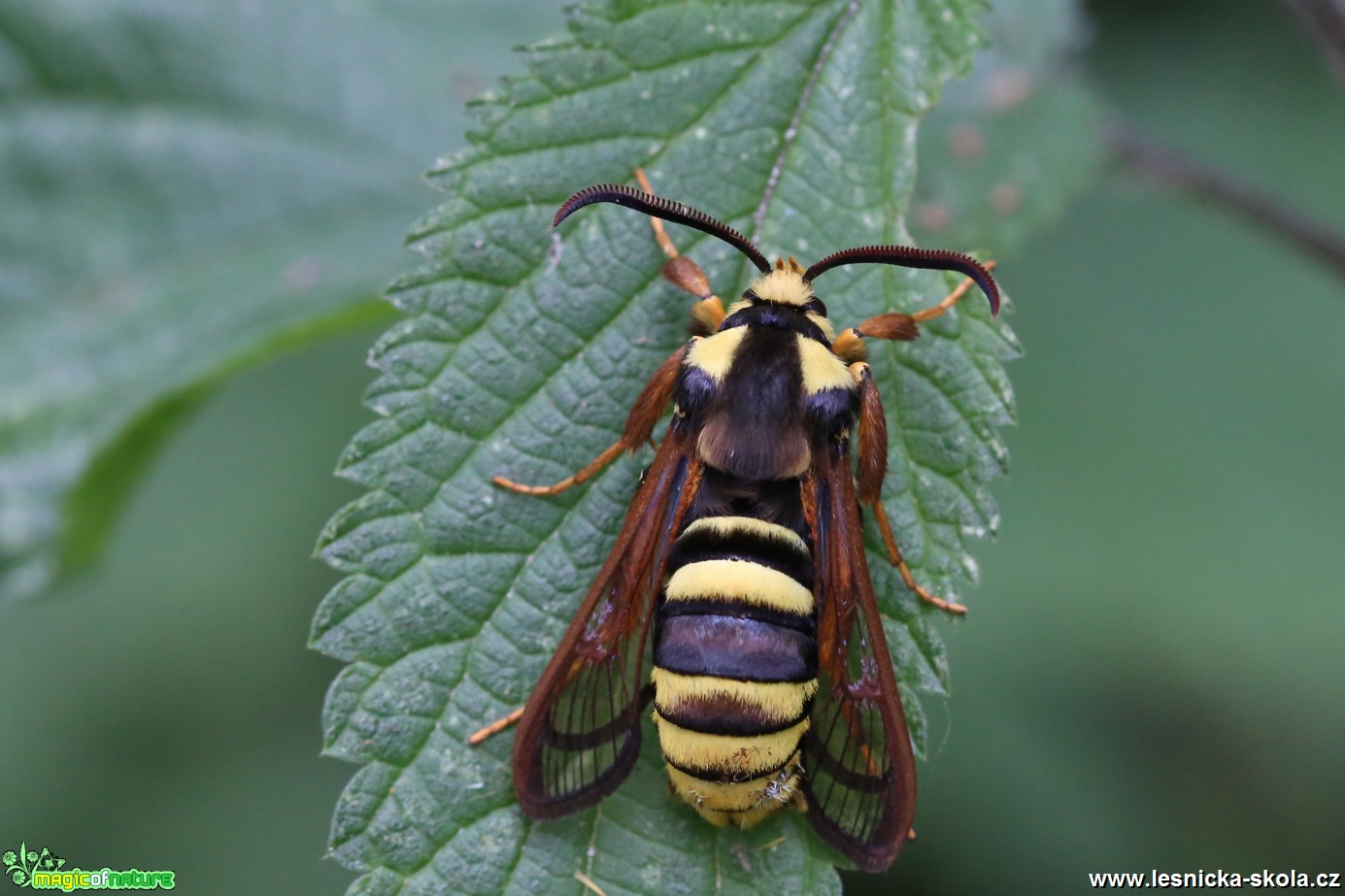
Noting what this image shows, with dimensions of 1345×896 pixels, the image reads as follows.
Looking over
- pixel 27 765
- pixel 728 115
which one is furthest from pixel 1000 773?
pixel 27 765

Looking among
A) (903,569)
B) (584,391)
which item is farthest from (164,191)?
(903,569)

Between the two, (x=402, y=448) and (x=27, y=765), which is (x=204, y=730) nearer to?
(x=27, y=765)

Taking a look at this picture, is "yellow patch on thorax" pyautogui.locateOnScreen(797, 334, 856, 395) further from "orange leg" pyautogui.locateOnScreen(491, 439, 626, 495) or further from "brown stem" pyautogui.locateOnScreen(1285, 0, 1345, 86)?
"brown stem" pyautogui.locateOnScreen(1285, 0, 1345, 86)

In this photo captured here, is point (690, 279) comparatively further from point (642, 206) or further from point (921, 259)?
point (921, 259)

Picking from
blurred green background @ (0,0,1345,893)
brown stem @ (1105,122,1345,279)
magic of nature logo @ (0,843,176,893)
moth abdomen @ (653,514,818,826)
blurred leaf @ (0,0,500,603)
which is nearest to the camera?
moth abdomen @ (653,514,818,826)

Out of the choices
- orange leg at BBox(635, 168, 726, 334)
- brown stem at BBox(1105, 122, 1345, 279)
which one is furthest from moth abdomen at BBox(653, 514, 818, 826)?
brown stem at BBox(1105, 122, 1345, 279)

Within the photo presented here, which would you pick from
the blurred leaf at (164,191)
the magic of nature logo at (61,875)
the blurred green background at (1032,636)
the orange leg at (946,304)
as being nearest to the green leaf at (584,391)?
the orange leg at (946,304)
